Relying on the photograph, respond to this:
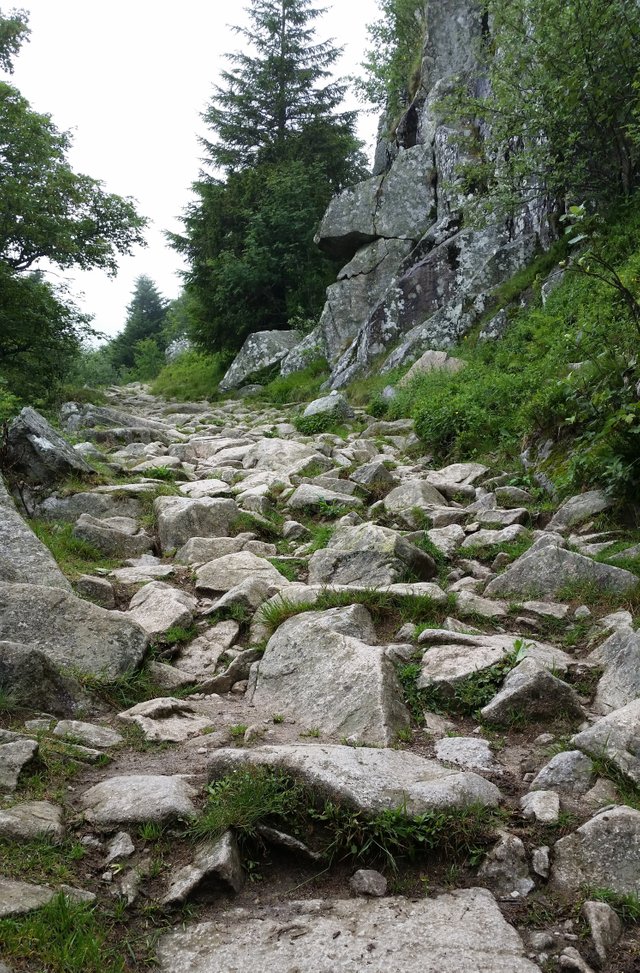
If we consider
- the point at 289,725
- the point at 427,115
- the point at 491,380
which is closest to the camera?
the point at 289,725

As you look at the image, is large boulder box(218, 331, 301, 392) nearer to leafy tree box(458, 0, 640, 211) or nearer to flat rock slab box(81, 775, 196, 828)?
leafy tree box(458, 0, 640, 211)

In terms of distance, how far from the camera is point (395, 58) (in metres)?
27.5

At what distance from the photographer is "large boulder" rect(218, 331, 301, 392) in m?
23.6

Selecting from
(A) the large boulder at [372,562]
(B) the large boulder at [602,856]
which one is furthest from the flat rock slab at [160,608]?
(B) the large boulder at [602,856]

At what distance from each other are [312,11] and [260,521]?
30796 mm

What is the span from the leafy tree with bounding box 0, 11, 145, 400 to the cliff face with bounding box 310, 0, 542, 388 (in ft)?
27.9

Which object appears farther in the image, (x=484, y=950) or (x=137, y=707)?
(x=137, y=707)

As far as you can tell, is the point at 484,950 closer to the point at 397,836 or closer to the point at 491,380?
the point at 397,836

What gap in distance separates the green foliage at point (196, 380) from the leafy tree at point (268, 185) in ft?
3.06

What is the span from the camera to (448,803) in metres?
2.82

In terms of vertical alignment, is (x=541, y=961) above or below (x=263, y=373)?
below

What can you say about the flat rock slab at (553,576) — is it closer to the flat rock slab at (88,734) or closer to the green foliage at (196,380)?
the flat rock slab at (88,734)

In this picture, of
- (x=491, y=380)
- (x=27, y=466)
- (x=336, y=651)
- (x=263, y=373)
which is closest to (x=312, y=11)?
(x=263, y=373)

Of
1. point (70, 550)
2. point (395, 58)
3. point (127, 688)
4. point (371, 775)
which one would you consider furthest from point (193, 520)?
point (395, 58)
